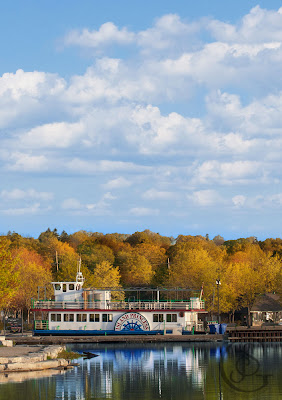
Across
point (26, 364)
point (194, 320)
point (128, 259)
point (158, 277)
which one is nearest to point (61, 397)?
point (26, 364)

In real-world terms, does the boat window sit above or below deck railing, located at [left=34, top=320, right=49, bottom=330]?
above

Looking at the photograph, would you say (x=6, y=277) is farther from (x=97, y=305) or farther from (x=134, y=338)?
(x=97, y=305)

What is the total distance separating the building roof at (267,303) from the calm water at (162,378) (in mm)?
42622

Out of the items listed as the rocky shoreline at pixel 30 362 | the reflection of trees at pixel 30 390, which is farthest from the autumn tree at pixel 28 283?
the reflection of trees at pixel 30 390

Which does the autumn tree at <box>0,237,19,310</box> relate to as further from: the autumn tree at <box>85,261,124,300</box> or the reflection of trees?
the autumn tree at <box>85,261,124,300</box>

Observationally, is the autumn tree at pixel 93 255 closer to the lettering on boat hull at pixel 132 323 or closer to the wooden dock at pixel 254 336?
the lettering on boat hull at pixel 132 323

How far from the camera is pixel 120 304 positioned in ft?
279

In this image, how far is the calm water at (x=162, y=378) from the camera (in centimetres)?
3584

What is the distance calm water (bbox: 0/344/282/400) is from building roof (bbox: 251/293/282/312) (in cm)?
4262

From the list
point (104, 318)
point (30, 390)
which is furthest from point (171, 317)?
point (30, 390)

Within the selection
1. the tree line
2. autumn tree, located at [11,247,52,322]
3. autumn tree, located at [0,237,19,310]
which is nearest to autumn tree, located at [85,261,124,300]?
the tree line

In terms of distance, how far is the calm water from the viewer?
118 feet

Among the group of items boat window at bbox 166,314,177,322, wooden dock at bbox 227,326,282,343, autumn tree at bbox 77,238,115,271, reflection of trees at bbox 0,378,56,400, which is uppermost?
autumn tree at bbox 77,238,115,271

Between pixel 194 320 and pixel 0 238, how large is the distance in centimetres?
3279
